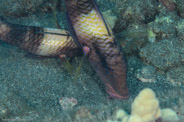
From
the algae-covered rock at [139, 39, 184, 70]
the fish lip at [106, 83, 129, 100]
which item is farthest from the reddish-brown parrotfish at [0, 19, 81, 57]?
the algae-covered rock at [139, 39, 184, 70]

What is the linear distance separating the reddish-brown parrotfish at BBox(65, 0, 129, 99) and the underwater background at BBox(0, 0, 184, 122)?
34 cm

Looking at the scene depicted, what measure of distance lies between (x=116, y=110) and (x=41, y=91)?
1.57m

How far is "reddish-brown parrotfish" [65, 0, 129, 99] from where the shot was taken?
10.7 feet

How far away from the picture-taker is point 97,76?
4016 mm

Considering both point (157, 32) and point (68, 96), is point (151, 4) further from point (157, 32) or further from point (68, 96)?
point (68, 96)

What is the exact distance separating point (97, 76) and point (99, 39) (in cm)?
96

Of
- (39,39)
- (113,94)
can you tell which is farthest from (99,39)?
(39,39)

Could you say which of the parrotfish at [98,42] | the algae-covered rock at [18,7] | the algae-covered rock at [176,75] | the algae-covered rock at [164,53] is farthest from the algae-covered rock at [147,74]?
the algae-covered rock at [18,7]

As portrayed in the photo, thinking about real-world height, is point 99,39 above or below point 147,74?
above

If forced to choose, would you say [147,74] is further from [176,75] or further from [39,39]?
[39,39]

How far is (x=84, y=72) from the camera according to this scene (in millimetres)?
4098

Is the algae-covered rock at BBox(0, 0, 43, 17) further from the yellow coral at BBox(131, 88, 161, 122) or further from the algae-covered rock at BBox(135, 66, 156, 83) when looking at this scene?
the yellow coral at BBox(131, 88, 161, 122)

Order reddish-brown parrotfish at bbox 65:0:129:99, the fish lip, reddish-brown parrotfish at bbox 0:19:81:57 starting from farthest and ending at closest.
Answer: reddish-brown parrotfish at bbox 0:19:81:57, the fish lip, reddish-brown parrotfish at bbox 65:0:129:99

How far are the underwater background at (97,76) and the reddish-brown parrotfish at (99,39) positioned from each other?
1.11 ft
